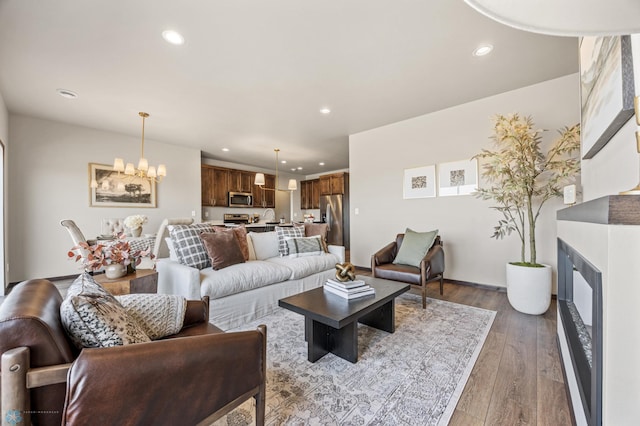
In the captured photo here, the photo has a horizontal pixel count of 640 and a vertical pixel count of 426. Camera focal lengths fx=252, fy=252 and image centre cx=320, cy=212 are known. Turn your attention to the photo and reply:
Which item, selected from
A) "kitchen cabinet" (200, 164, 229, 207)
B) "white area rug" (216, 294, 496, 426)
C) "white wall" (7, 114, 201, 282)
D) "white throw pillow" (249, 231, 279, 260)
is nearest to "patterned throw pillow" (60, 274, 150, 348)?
"white area rug" (216, 294, 496, 426)

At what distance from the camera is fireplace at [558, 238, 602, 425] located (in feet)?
2.37

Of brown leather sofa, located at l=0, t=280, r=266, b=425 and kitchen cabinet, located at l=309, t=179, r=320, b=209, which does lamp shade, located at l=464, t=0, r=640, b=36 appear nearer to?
brown leather sofa, located at l=0, t=280, r=266, b=425

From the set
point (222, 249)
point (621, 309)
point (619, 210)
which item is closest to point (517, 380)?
point (621, 309)

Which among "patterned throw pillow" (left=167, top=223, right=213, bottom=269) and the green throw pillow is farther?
the green throw pillow

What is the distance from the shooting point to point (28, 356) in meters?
0.64

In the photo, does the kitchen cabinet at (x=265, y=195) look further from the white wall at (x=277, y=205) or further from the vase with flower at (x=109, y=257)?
the vase with flower at (x=109, y=257)

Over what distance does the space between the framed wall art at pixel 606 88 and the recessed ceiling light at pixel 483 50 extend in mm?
868

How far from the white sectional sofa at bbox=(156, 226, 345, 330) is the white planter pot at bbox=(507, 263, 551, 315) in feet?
6.99

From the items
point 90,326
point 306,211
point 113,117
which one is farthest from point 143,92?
point 306,211

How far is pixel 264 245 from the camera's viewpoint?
3.35m

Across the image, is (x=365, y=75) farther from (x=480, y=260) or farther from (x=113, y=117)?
(x=113, y=117)

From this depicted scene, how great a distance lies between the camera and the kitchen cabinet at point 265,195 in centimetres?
736

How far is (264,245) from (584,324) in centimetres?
293

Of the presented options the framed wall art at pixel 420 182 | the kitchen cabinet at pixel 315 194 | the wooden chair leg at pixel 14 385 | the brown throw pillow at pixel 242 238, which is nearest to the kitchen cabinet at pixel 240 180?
the kitchen cabinet at pixel 315 194
